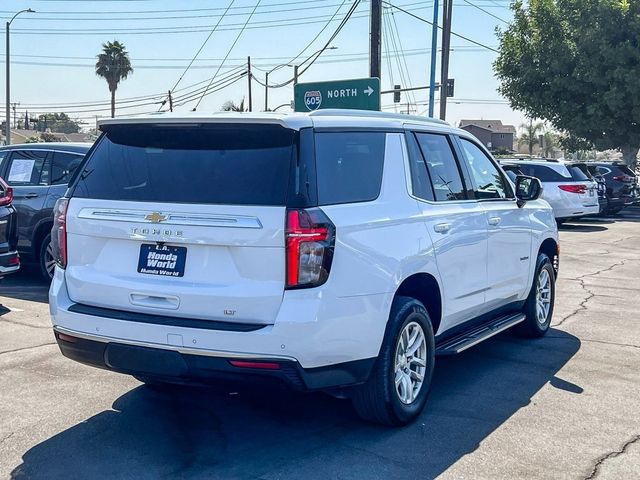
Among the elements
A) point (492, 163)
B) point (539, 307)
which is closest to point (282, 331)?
point (492, 163)

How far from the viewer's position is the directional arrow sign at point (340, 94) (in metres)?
18.0

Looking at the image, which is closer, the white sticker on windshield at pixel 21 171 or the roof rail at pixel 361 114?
the roof rail at pixel 361 114

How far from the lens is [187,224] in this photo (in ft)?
14.4

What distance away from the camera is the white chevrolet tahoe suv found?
14.0 ft

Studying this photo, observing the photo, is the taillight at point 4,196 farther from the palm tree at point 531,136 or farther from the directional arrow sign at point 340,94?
the palm tree at point 531,136

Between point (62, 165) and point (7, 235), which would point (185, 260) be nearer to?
point (7, 235)

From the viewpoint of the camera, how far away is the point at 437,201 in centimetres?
560

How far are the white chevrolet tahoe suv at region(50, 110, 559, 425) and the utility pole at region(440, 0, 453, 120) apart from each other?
2326 centimetres

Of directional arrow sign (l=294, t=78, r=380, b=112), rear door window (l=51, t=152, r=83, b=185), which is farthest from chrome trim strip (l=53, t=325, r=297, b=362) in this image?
directional arrow sign (l=294, t=78, r=380, b=112)

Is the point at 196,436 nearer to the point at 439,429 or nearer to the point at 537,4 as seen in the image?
the point at 439,429

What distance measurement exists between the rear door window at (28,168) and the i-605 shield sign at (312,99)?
Result: 9.44 m

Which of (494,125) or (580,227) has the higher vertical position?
(494,125)

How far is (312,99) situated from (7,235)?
37.8ft

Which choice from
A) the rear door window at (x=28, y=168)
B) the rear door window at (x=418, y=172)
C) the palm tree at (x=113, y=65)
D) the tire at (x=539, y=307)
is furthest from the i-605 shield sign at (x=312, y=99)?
the palm tree at (x=113, y=65)
